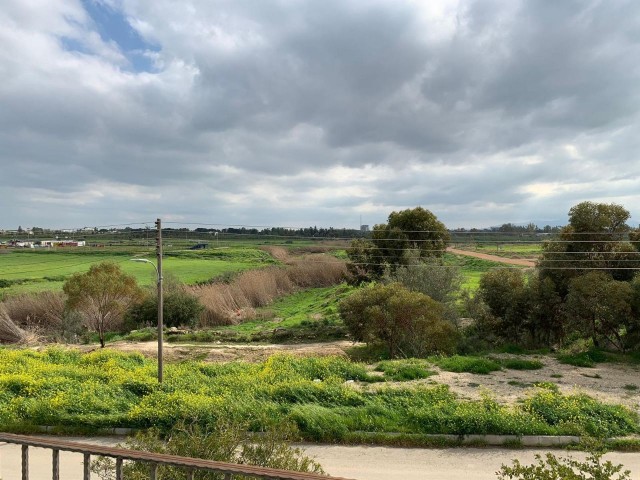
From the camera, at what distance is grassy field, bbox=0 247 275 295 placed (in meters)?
40.8

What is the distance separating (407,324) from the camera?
1673cm

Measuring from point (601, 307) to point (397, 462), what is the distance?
11.1 metres

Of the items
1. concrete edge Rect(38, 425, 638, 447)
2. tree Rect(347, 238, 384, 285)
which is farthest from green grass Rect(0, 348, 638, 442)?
tree Rect(347, 238, 384, 285)

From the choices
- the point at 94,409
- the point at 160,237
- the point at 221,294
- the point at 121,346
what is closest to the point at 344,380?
the point at 94,409

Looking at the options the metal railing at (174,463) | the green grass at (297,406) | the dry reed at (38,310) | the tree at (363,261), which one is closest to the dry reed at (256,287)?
the tree at (363,261)

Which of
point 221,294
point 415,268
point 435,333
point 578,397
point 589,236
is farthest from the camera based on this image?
point 221,294

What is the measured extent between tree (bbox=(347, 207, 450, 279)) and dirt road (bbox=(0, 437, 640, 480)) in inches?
804

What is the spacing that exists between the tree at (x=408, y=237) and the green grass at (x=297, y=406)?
57.4 ft

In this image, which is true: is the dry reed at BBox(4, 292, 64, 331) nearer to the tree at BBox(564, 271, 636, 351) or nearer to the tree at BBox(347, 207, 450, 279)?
the tree at BBox(347, 207, 450, 279)

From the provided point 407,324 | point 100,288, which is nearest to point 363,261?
point 407,324

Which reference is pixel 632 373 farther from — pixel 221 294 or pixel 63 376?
pixel 221 294

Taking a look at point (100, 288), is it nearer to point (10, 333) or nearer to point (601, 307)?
point (10, 333)

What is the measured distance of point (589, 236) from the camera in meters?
17.7

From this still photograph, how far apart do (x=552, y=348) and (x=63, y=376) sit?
16824 millimetres
